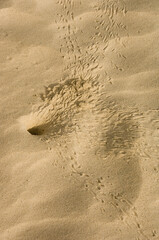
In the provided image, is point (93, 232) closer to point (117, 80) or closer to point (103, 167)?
point (103, 167)

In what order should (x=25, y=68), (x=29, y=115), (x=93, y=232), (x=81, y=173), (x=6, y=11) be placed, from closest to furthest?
1. (x=93, y=232)
2. (x=81, y=173)
3. (x=29, y=115)
4. (x=25, y=68)
5. (x=6, y=11)

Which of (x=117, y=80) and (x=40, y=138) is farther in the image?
(x=117, y=80)

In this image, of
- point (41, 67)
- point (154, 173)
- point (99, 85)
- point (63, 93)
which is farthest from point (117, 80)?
→ point (154, 173)

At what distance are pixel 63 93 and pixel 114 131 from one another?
17.8 inches

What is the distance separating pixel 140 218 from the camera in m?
1.82

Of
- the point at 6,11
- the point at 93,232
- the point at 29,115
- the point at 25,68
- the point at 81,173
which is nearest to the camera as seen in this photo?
the point at 93,232

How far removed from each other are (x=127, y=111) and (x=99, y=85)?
0.28 m

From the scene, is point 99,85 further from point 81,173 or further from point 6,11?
point 6,11

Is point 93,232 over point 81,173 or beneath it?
beneath

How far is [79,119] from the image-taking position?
2.09 meters

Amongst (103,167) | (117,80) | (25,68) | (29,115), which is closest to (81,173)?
(103,167)

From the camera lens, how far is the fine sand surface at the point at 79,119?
183cm

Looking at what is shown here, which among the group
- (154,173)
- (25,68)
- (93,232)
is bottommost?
(93,232)

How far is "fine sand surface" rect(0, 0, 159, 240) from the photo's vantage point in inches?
72.2
